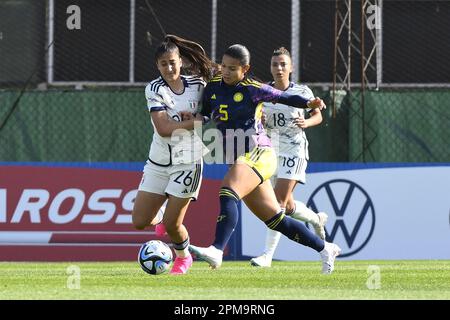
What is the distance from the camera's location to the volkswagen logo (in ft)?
49.9

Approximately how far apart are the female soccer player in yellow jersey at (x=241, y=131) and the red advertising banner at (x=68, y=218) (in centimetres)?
448

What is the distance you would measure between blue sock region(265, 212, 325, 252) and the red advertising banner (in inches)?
168

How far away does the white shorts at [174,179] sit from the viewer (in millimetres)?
10828

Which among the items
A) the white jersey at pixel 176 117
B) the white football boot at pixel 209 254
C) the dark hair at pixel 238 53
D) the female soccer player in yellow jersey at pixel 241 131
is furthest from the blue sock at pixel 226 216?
the dark hair at pixel 238 53

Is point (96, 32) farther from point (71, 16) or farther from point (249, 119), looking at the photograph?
point (249, 119)

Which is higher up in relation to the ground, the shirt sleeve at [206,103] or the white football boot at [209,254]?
the shirt sleeve at [206,103]

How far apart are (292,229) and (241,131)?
1014 millimetres

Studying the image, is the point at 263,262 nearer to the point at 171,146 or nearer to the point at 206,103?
the point at 171,146

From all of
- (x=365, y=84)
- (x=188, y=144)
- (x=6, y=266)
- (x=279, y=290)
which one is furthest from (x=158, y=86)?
(x=365, y=84)

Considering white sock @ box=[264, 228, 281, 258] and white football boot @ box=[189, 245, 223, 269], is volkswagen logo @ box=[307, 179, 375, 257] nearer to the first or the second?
white sock @ box=[264, 228, 281, 258]

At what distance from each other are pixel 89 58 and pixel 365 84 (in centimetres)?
384

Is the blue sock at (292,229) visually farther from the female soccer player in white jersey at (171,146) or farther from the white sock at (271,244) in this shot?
the white sock at (271,244)

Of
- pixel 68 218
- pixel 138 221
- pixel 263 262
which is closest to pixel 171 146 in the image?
pixel 138 221

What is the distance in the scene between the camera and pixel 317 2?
17.8 m
